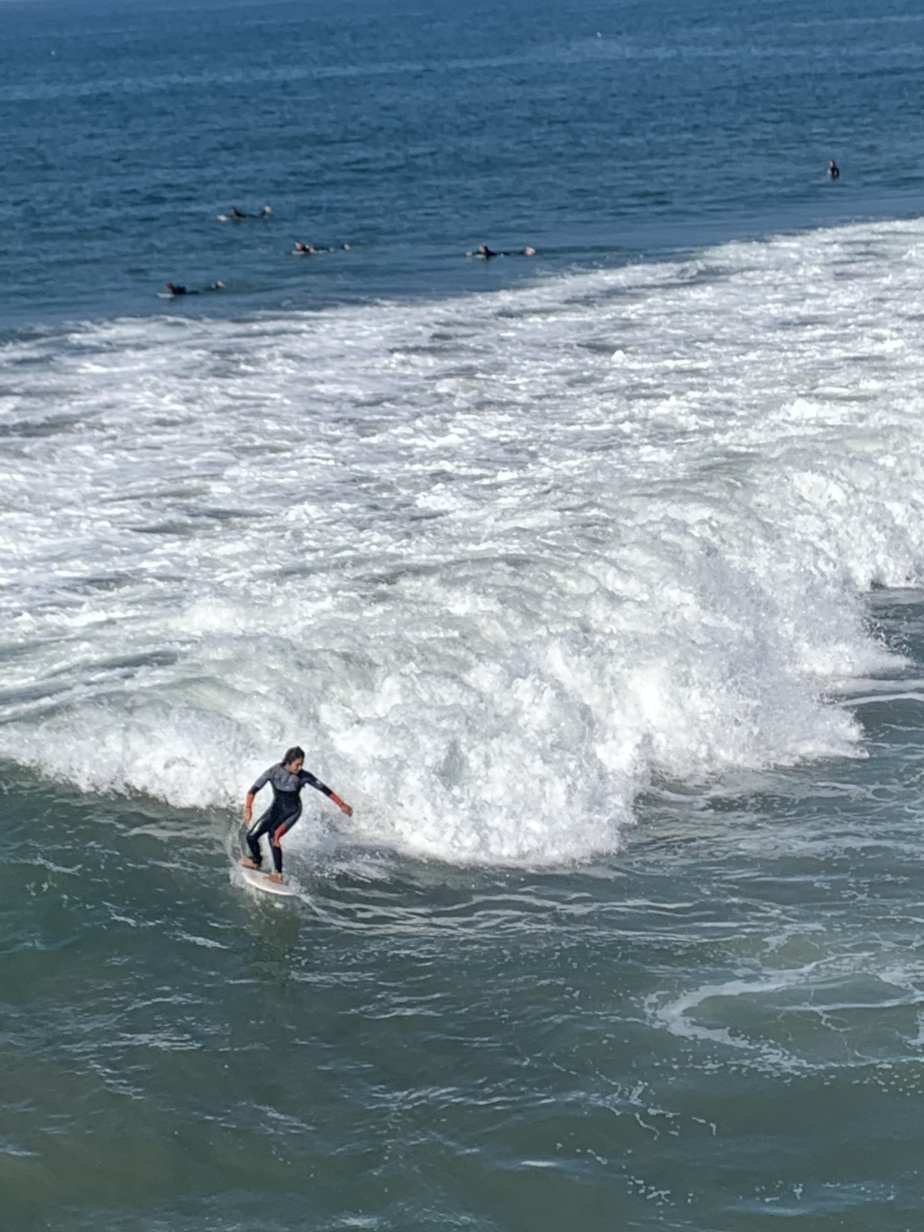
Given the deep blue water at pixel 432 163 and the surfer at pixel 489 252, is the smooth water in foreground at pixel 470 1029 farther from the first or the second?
the surfer at pixel 489 252

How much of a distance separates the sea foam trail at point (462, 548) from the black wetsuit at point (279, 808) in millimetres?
1681

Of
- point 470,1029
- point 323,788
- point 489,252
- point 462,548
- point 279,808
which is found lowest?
point 470,1029

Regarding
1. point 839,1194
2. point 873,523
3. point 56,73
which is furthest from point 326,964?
point 56,73

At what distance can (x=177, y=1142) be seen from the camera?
12656mm

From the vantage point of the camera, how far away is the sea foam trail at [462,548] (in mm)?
18484

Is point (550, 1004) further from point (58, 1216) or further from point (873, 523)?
point (873, 523)

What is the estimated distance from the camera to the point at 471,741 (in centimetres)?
1848

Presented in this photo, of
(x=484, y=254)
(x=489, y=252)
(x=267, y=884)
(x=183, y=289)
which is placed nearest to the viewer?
(x=267, y=884)

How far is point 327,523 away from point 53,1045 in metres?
13.1

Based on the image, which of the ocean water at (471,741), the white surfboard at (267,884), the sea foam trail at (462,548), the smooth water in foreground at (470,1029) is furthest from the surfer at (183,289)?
the white surfboard at (267,884)

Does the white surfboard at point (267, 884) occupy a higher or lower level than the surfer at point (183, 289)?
lower

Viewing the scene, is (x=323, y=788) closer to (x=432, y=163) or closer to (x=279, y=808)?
(x=279, y=808)

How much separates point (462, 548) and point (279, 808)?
350 inches

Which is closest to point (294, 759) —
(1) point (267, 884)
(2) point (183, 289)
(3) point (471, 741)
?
(1) point (267, 884)
